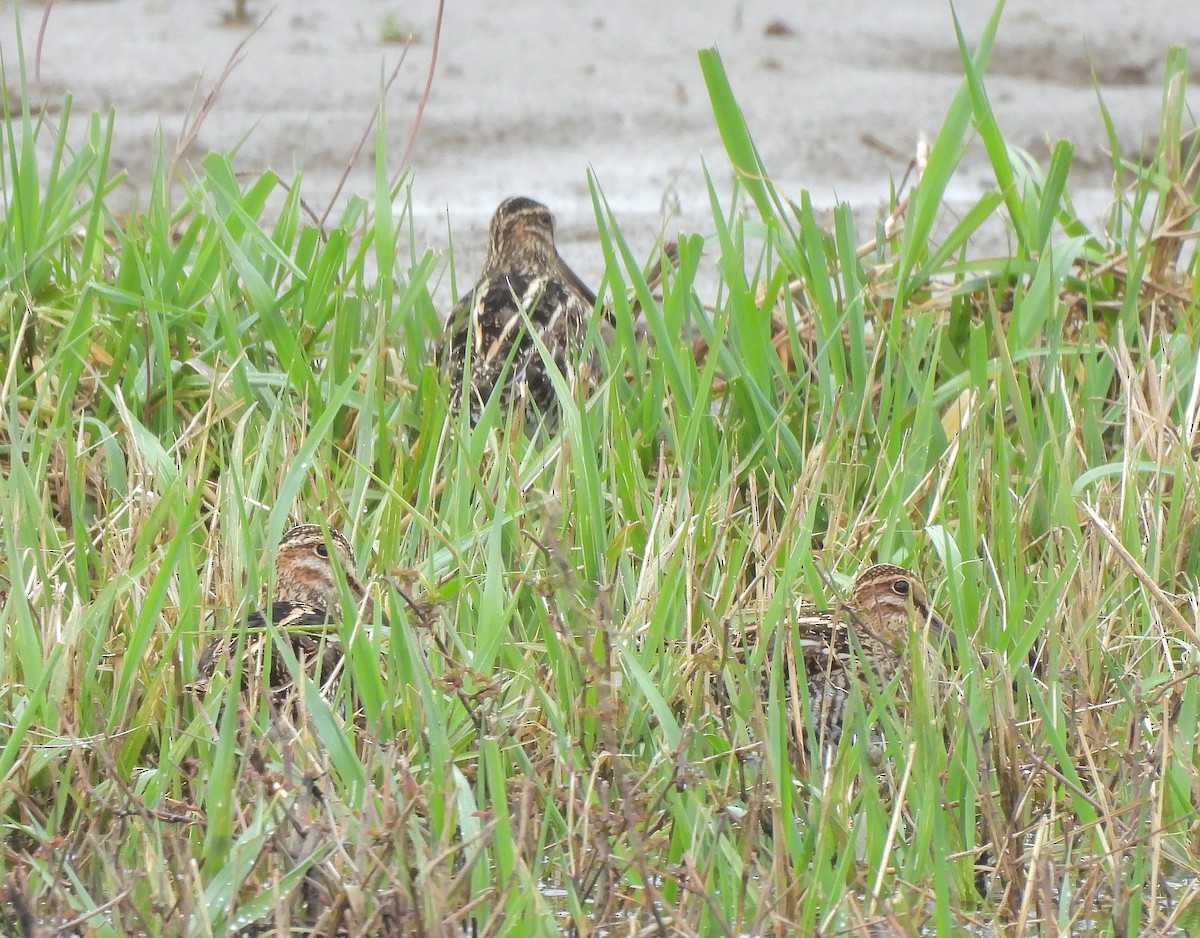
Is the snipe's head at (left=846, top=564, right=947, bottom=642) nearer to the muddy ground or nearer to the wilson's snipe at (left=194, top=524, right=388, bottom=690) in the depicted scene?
the wilson's snipe at (left=194, top=524, right=388, bottom=690)

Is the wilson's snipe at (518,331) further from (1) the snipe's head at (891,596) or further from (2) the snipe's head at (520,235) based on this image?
(1) the snipe's head at (891,596)

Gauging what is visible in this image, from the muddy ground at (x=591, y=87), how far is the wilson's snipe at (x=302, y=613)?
3134 mm

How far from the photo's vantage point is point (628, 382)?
5164 mm

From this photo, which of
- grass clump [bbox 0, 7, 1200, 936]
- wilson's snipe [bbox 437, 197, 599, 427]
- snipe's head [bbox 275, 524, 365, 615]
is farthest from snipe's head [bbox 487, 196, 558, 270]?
snipe's head [bbox 275, 524, 365, 615]

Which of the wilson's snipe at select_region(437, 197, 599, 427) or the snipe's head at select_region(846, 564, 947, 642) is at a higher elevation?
the wilson's snipe at select_region(437, 197, 599, 427)

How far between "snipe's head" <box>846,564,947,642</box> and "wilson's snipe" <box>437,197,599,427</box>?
1.03m

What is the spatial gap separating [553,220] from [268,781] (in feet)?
12.8

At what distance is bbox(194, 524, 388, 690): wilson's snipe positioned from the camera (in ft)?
11.5

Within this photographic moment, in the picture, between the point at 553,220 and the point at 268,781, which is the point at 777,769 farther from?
the point at 553,220

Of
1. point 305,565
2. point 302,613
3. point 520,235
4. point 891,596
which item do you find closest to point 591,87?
point 520,235

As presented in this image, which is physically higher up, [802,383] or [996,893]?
[802,383]

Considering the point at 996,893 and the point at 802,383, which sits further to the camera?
the point at 802,383

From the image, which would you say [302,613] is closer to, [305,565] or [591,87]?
[305,565]

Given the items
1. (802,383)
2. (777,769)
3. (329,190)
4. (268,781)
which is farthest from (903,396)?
(329,190)
